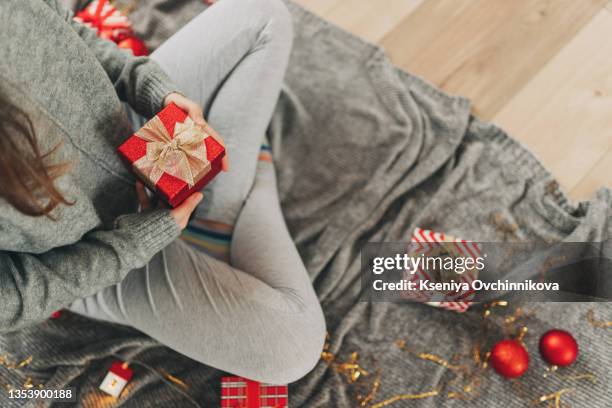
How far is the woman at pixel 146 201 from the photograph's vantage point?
643mm

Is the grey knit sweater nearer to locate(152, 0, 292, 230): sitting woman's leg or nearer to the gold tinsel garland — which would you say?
locate(152, 0, 292, 230): sitting woman's leg

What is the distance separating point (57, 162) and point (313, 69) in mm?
753

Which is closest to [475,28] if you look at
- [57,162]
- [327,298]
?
[327,298]

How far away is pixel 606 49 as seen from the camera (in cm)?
125

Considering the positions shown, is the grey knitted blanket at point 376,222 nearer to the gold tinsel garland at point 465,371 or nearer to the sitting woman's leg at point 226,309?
the gold tinsel garland at point 465,371

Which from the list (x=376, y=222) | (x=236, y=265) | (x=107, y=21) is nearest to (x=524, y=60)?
(x=376, y=222)

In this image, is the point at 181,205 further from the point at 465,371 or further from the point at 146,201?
the point at 465,371

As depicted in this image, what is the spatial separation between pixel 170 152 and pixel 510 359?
2.39ft

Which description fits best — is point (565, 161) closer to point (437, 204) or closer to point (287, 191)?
point (437, 204)

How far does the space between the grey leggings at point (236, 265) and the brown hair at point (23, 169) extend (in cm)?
29

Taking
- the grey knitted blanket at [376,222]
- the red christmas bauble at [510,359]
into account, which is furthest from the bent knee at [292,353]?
the red christmas bauble at [510,359]

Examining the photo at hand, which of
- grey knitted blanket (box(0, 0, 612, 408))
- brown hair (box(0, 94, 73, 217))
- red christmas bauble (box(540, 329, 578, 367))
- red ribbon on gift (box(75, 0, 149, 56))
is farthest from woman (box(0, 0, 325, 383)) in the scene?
red christmas bauble (box(540, 329, 578, 367))

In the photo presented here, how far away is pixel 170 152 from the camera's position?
0.73m

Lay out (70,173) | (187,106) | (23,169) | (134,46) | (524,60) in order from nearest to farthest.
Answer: (23,169) → (70,173) → (187,106) → (134,46) → (524,60)
